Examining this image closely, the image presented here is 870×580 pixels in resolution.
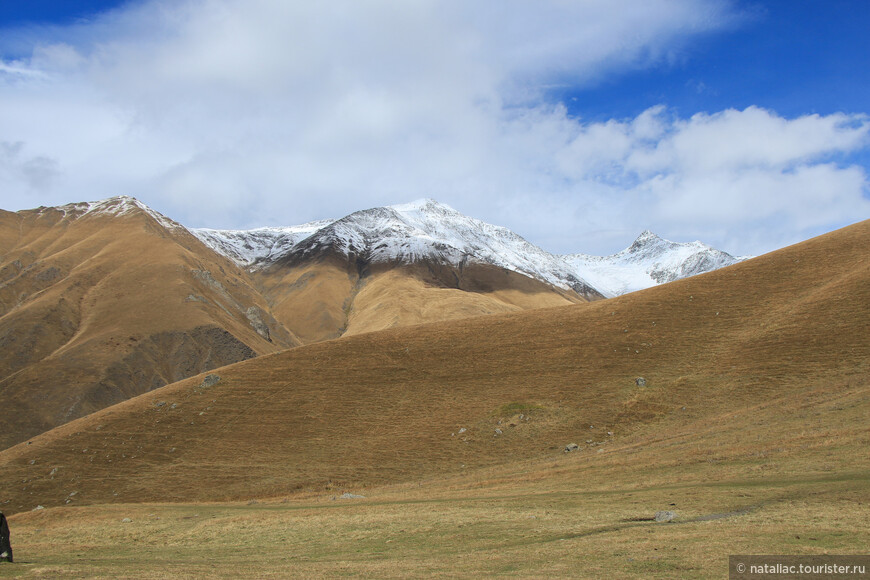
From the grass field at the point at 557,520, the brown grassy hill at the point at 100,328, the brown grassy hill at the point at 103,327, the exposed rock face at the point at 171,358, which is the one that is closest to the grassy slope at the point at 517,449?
the grass field at the point at 557,520

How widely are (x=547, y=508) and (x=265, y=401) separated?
141 ft

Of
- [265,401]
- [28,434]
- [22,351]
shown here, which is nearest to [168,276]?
[22,351]

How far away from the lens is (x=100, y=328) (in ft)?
493

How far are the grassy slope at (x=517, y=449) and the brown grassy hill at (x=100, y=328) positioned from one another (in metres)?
75.4

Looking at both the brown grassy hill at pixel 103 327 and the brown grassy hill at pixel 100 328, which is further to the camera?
the brown grassy hill at pixel 103 327

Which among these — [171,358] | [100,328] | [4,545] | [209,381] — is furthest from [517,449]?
[100,328]

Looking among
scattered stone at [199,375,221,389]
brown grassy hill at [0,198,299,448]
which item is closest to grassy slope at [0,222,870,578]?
scattered stone at [199,375,221,389]

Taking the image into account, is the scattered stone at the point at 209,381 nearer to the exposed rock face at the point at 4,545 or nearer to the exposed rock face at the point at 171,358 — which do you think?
the exposed rock face at the point at 4,545

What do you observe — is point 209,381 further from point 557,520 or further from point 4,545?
point 557,520

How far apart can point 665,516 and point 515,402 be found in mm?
35378

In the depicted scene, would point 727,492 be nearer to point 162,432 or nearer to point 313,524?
point 313,524

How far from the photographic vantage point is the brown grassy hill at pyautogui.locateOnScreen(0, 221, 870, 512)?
46000 millimetres

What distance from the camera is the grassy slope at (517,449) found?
68.0ft

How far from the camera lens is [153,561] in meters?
23.6
